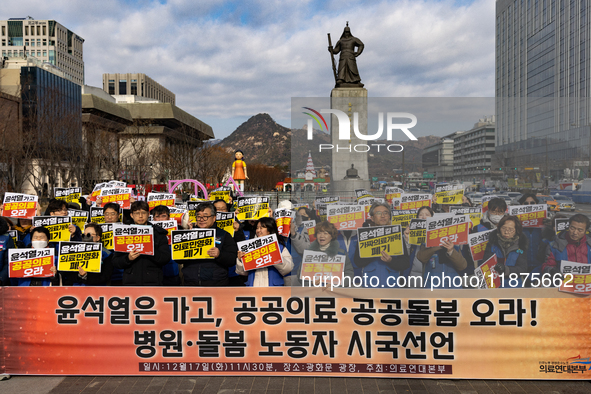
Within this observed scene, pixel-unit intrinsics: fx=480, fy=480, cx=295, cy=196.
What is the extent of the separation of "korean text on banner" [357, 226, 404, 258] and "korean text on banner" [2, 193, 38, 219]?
5774mm

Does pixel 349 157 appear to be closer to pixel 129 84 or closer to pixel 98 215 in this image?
pixel 98 215

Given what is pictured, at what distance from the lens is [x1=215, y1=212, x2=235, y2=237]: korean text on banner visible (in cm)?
723

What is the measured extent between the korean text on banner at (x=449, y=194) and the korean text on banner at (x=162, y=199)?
18.9ft

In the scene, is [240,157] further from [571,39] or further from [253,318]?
[571,39]

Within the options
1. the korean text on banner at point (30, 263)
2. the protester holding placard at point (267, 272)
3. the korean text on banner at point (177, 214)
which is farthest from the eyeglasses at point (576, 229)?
the korean text on banner at point (177, 214)

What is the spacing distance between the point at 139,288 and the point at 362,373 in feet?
7.88

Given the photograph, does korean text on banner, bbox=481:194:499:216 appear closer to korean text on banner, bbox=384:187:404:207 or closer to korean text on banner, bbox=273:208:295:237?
korean text on banner, bbox=384:187:404:207

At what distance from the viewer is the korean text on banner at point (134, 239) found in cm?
487

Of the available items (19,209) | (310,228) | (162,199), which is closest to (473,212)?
(310,228)

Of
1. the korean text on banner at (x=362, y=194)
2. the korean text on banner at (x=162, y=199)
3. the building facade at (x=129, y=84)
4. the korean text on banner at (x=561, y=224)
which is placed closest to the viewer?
the korean text on banner at (x=561, y=224)

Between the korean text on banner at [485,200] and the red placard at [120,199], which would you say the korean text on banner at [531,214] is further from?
the red placard at [120,199]

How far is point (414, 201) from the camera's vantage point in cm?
568

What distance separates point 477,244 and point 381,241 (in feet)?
3.28

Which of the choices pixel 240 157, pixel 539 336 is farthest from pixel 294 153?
pixel 240 157
